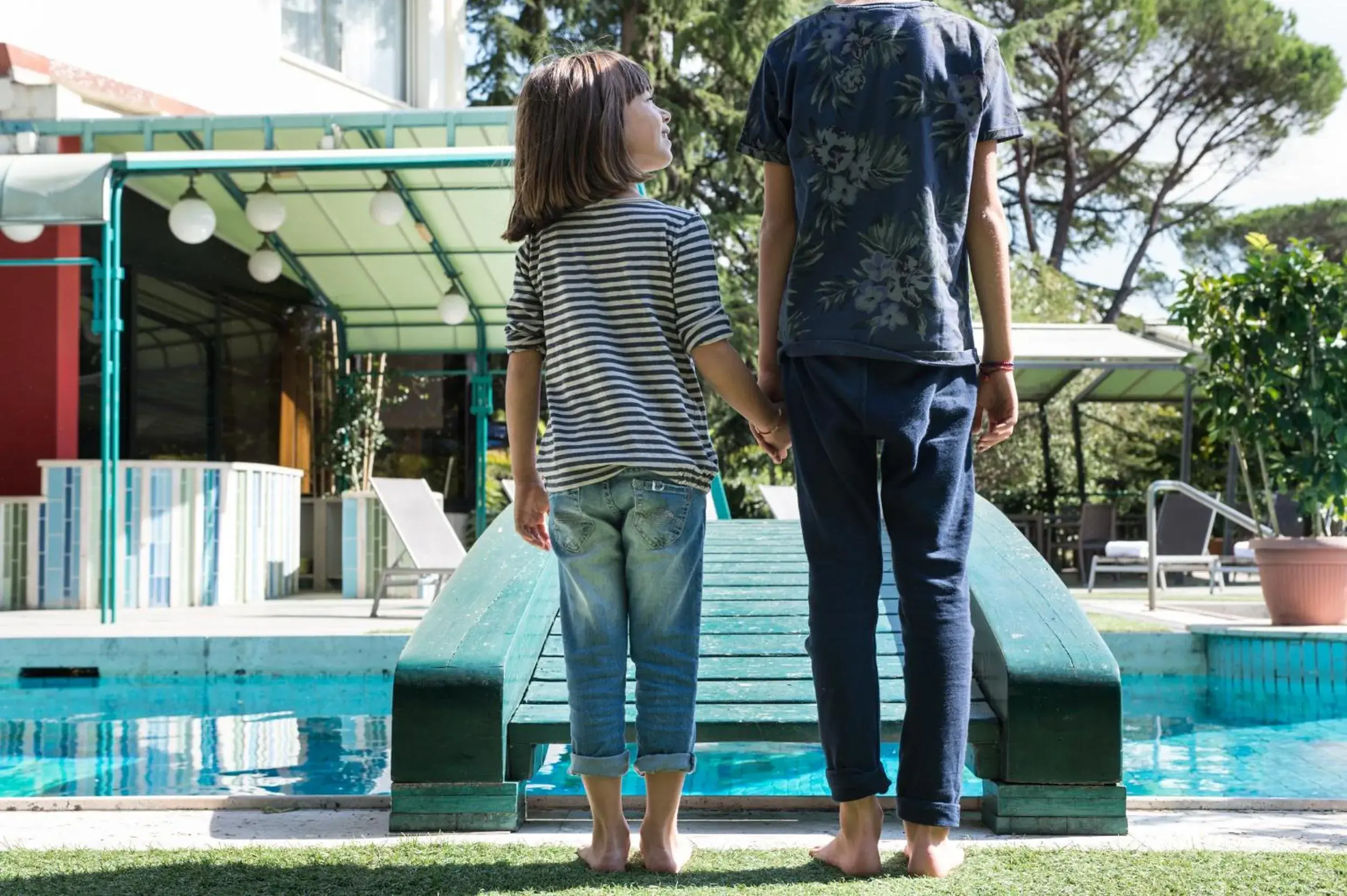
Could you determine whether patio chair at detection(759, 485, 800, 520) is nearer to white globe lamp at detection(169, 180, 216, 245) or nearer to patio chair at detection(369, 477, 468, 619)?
patio chair at detection(369, 477, 468, 619)

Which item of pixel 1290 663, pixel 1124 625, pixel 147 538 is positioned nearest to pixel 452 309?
pixel 147 538

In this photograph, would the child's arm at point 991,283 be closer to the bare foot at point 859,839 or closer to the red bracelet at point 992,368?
the red bracelet at point 992,368

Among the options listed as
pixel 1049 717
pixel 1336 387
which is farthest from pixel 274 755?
pixel 1336 387

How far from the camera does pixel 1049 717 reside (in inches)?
113

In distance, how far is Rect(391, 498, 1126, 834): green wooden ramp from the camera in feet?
9.40

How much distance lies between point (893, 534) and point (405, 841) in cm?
120

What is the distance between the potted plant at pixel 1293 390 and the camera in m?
7.06

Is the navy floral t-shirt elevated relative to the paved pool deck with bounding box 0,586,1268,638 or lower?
elevated

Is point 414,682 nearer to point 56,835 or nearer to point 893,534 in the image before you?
point 56,835

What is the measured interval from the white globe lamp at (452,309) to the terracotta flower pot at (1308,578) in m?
6.61

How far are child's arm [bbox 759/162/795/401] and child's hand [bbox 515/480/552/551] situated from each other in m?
0.48

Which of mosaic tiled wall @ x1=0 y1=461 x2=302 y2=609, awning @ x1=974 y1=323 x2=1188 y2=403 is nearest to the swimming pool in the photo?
mosaic tiled wall @ x1=0 y1=461 x2=302 y2=609

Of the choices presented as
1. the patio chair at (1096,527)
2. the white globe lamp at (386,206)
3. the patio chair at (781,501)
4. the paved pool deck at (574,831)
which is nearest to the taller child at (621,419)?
the paved pool deck at (574,831)

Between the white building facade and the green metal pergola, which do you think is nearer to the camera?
the green metal pergola
